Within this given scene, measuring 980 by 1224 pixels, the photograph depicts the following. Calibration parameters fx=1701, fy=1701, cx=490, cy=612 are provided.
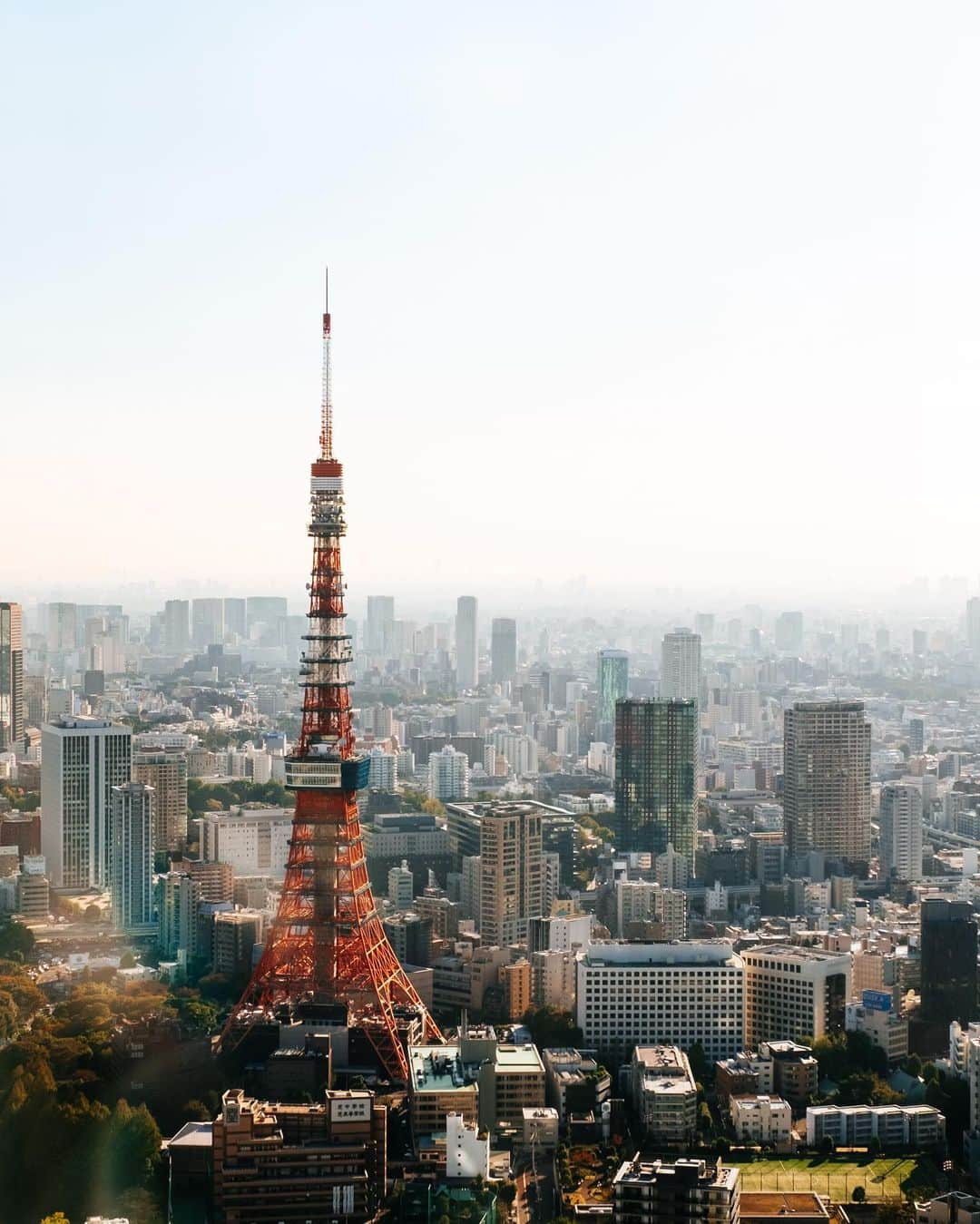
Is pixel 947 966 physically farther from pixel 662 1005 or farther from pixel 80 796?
pixel 80 796

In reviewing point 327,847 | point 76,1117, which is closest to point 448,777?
point 327,847

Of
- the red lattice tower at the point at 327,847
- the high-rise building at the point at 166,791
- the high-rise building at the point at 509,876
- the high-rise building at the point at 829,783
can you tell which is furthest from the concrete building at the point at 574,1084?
the high-rise building at the point at 829,783

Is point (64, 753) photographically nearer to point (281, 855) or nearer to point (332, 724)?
point (281, 855)

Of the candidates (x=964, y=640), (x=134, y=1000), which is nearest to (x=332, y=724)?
(x=134, y=1000)

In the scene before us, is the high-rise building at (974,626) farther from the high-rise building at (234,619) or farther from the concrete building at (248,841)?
the concrete building at (248,841)

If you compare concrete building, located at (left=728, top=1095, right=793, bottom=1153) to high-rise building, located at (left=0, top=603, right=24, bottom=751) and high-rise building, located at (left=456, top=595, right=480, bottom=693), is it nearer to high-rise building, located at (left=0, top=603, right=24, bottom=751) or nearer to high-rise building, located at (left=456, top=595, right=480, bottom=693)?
high-rise building, located at (left=0, top=603, right=24, bottom=751)

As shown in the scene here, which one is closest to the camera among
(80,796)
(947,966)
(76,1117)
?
(76,1117)
